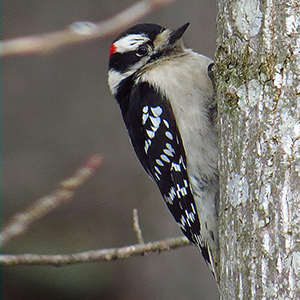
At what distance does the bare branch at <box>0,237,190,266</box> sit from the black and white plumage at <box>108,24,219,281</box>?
0.18 m

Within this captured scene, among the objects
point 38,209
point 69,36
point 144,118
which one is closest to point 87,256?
point 38,209

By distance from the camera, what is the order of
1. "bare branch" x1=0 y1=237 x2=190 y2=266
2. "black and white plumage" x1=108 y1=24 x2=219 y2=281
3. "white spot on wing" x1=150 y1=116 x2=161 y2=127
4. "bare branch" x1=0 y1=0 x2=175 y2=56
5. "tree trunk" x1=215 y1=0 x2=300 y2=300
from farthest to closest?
"white spot on wing" x1=150 y1=116 x2=161 y2=127 < "black and white plumage" x1=108 y1=24 x2=219 y2=281 < "bare branch" x1=0 y1=237 x2=190 y2=266 < "tree trunk" x1=215 y1=0 x2=300 y2=300 < "bare branch" x1=0 y1=0 x2=175 y2=56

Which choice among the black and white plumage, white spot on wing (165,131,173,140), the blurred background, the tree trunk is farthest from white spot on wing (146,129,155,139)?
the blurred background

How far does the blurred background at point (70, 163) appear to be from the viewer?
21.2ft

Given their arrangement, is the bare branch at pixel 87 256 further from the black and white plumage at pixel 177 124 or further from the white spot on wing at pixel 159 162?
the white spot on wing at pixel 159 162

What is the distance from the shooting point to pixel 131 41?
319 centimetres

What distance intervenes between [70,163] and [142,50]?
3763 mm

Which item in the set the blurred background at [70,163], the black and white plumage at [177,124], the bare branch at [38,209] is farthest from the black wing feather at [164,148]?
the blurred background at [70,163]

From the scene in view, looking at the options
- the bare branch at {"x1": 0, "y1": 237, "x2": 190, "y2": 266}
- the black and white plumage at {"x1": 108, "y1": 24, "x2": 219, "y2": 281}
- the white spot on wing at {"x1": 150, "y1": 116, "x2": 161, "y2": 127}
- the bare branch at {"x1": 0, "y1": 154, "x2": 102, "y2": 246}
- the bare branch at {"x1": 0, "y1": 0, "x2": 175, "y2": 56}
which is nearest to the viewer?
the bare branch at {"x1": 0, "y1": 0, "x2": 175, "y2": 56}

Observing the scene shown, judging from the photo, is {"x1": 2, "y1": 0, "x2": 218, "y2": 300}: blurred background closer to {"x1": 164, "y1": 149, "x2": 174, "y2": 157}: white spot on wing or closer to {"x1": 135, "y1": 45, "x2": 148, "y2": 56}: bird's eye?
{"x1": 135, "y1": 45, "x2": 148, "y2": 56}: bird's eye

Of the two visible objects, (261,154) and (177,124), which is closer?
(261,154)

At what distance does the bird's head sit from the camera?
3154mm

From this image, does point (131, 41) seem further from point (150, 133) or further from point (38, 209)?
point (38, 209)

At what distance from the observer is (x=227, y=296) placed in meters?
2.03
